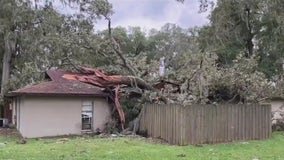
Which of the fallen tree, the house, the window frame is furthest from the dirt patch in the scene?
the fallen tree

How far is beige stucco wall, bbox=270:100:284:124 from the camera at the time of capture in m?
22.4

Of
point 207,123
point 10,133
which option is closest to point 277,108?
point 207,123

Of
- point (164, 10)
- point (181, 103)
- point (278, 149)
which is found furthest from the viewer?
point (164, 10)

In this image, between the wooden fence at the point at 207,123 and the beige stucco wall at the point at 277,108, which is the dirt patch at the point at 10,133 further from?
the beige stucco wall at the point at 277,108

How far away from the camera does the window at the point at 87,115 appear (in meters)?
20.1

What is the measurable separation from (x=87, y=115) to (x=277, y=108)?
1152 cm

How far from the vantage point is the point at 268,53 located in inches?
1325

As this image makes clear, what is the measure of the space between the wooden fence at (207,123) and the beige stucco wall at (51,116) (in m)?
3.64

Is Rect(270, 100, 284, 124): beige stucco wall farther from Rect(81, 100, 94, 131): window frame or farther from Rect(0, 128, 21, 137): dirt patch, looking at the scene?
Rect(0, 128, 21, 137): dirt patch

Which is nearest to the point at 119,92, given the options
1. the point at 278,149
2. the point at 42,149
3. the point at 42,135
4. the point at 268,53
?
the point at 42,135

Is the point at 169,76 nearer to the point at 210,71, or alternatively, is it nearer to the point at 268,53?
the point at 210,71

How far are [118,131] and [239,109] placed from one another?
19.1ft

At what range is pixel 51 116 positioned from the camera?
19.2 m

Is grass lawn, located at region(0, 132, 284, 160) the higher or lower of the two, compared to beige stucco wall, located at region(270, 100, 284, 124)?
lower
